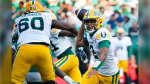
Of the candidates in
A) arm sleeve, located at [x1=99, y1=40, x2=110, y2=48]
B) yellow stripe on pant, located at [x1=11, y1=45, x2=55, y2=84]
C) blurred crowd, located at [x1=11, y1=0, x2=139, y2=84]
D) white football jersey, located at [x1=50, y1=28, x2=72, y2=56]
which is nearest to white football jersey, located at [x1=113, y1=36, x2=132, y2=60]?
blurred crowd, located at [x1=11, y1=0, x2=139, y2=84]

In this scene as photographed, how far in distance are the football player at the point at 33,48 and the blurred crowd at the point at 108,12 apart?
4977mm

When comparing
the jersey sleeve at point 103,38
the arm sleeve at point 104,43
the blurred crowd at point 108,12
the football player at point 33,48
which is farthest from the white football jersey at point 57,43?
the blurred crowd at point 108,12

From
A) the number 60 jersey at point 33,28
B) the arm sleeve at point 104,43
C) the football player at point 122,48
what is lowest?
the football player at point 122,48

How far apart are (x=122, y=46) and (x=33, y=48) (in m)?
5.40

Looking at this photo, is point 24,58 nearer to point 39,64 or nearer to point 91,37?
point 39,64

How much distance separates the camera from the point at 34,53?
3170 mm

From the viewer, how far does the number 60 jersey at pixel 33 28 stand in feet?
10.7

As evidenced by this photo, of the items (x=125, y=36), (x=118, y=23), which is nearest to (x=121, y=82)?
(x=125, y=36)

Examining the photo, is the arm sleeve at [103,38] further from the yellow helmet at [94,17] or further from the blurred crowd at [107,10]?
the blurred crowd at [107,10]

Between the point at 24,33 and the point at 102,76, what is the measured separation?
143cm

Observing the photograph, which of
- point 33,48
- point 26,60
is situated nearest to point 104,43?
point 33,48

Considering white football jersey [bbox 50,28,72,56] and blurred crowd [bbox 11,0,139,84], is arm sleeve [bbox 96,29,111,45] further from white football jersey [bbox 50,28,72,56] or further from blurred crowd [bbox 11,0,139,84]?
blurred crowd [bbox 11,0,139,84]

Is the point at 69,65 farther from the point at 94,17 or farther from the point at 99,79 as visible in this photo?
the point at 94,17

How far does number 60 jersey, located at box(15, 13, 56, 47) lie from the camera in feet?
10.7
